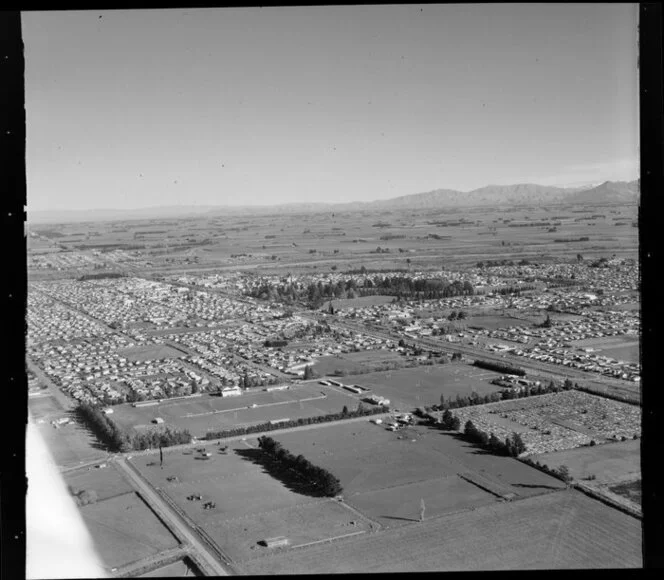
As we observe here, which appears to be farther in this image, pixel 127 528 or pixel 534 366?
pixel 534 366

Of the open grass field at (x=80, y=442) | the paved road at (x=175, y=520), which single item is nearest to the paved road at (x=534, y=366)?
the paved road at (x=175, y=520)

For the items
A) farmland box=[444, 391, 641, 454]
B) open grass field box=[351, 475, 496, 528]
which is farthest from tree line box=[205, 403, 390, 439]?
open grass field box=[351, 475, 496, 528]

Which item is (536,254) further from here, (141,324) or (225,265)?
(141,324)

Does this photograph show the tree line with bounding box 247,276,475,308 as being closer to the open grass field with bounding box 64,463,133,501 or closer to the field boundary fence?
the open grass field with bounding box 64,463,133,501

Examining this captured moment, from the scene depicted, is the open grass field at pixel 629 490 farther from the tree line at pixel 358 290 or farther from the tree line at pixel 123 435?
the tree line at pixel 358 290

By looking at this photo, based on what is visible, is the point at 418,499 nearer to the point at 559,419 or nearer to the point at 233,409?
the point at 559,419

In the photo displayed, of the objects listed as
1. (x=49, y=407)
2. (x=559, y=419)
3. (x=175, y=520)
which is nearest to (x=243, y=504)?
(x=175, y=520)

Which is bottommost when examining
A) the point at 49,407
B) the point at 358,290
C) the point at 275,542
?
the point at 275,542
